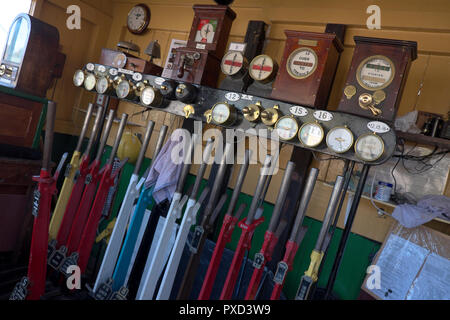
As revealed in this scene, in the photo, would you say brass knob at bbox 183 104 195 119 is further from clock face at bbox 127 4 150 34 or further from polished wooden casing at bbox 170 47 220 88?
clock face at bbox 127 4 150 34

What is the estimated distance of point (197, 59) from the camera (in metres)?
2.44

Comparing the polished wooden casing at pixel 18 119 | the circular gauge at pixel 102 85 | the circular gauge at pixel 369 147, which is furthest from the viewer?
the polished wooden casing at pixel 18 119

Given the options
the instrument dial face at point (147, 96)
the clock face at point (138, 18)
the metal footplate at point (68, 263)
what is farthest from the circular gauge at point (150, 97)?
the clock face at point (138, 18)

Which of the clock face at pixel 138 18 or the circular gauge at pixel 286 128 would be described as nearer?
the circular gauge at pixel 286 128

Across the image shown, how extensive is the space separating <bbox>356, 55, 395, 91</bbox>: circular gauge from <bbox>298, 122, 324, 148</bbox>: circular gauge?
33cm

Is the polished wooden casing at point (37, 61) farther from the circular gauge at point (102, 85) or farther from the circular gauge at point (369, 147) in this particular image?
the circular gauge at point (369, 147)

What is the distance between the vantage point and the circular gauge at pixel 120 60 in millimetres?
2857

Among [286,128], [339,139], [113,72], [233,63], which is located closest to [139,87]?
[113,72]

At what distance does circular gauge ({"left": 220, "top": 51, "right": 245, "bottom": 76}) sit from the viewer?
2223 mm

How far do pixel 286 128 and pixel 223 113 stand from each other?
412mm

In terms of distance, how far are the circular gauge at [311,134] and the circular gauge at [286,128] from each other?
0.04 metres

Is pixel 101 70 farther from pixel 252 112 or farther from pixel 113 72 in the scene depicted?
pixel 252 112

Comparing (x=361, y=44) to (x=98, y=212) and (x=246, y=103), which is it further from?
(x=98, y=212)
